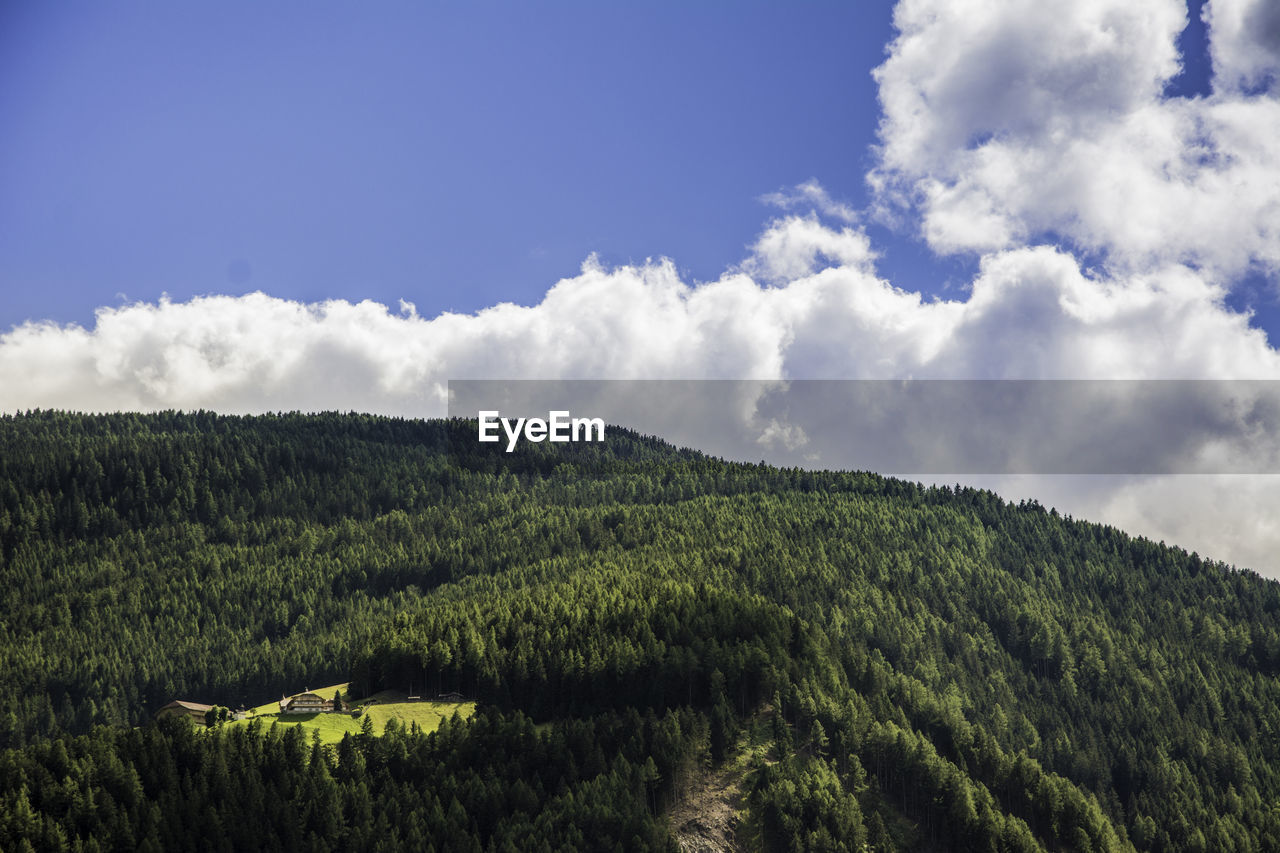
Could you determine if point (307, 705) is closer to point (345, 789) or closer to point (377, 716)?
point (377, 716)

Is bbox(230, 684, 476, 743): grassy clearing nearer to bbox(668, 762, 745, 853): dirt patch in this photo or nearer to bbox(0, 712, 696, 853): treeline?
bbox(0, 712, 696, 853): treeline

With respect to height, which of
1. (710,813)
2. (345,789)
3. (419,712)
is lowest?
(710,813)

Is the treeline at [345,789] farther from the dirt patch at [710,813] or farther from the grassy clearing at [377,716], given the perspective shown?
Result: the grassy clearing at [377,716]

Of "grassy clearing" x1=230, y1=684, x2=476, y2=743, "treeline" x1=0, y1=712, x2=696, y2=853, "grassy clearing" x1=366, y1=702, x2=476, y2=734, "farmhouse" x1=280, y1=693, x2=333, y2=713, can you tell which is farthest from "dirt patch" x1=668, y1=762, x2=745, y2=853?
"farmhouse" x1=280, y1=693, x2=333, y2=713

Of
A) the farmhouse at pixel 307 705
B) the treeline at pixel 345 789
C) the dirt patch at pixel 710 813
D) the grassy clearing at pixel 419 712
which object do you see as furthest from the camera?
the grassy clearing at pixel 419 712

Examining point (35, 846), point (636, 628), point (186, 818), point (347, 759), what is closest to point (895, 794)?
point (636, 628)

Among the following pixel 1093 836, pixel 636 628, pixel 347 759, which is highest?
pixel 636 628

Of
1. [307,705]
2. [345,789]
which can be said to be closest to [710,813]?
[345,789]

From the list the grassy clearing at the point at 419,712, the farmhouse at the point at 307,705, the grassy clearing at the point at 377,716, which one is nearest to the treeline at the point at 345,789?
the grassy clearing at the point at 377,716

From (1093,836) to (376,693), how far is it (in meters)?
128

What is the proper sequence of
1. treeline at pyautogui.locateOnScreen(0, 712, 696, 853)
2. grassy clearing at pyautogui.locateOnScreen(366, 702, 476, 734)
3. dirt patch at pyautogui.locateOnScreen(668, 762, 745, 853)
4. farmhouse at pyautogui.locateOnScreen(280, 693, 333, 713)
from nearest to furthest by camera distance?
1. treeline at pyautogui.locateOnScreen(0, 712, 696, 853)
2. dirt patch at pyautogui.locateOnScreen(668, 762, 745, 853)
3. farmhouse at pyautogui.locateOnScreen(280, 693, 333, 713)
4. grassy clearing at pyautogui.locateOnScreen(366, 702, 476, 734)

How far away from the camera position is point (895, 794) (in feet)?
558

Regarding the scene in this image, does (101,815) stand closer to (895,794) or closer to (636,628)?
(636,628)

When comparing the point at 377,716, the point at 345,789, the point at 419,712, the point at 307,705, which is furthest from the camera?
the point at 419,712
